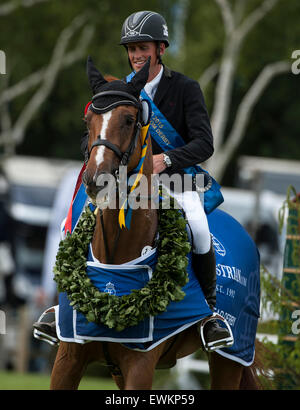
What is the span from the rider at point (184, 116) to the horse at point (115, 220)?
40 centimetres

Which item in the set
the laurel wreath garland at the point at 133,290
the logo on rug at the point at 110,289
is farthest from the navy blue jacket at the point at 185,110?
the logo on rug at the point at 110,289

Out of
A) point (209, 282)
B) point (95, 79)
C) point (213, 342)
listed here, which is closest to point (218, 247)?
point (209, 282)

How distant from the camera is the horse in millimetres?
4422

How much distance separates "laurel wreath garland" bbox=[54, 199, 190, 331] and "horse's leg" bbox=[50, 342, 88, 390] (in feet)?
0.94

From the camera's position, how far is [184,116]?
18.1ft

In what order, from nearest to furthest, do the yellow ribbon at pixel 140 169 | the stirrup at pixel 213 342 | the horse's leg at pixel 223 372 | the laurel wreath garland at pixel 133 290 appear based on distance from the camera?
the yellow ribbon at pixel 140 169
the laurel wreath garland at pixel 133 290
the stirrup at pixel 213 342
the horse's leg at pixel 223 372

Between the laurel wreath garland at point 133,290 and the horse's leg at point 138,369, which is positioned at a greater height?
the laurel wreath garland at point 133,290

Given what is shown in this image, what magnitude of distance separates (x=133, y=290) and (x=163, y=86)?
5.02 feet

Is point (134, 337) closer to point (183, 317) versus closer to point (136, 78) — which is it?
point (183, 317)

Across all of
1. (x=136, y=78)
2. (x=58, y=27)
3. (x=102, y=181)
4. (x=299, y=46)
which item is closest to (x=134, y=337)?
(x=102, y=181)

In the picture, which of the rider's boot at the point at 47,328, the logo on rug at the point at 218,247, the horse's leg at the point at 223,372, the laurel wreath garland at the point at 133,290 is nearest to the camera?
the laurel wreath garland at the point at 133,290

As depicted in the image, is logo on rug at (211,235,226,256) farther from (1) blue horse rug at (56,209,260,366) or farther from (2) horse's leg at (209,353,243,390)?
(2) horse's leg at (209,353,243,390)

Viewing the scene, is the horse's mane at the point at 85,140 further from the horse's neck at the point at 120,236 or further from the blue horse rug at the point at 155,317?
the blue horse rug at the point at 155,317

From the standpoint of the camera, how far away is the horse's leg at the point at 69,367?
16.2 feet
